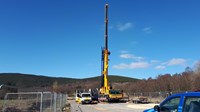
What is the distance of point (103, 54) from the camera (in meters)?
62.9

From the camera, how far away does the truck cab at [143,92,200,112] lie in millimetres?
9253

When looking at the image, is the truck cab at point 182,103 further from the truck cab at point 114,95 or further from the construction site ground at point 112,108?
the truck cab at point 114,95

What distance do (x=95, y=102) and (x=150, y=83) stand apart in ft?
214

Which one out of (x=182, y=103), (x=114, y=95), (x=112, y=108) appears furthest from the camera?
(x=114, y=95)

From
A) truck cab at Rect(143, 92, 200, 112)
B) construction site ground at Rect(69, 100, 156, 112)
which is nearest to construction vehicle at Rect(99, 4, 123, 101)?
construction site ground at Rect(69, 100, 156, 112)

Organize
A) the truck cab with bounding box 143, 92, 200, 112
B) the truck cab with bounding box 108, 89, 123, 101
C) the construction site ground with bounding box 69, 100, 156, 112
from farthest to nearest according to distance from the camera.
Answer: the truck cab with bounding box 108, 89, 123, 101, the construction site ground with bounding box 69, 100, 156, 112, the truck cab with bounding box 143, 92, 200, 112

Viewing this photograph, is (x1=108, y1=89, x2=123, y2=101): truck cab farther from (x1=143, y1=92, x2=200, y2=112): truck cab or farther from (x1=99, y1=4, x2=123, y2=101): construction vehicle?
(x1=143, y1=92, x2=200, y2=112): truck cab

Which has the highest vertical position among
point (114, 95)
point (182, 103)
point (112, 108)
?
point (182, 103)

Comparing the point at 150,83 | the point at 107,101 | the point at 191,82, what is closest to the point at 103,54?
the point at 107,101

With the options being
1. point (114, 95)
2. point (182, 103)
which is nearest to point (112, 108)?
point (114, 95)

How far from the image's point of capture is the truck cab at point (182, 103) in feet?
30.4

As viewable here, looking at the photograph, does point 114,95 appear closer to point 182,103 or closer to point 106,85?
point 106,85

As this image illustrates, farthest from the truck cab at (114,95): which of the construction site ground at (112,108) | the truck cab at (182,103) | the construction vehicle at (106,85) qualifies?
the truck cab at (182,103)

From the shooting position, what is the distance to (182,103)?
9.72 metres
